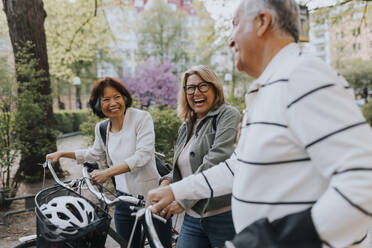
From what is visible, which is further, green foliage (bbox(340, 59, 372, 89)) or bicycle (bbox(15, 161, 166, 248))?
green foliage (bbox(340, 59, 372, 89))

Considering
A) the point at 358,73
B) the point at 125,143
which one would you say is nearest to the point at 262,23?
the point at 125,143

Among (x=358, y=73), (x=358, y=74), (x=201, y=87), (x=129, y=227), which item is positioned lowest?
(x=129, y=227)

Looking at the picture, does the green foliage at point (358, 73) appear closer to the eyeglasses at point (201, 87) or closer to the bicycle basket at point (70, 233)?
the eyeglasses at point (201, 87)

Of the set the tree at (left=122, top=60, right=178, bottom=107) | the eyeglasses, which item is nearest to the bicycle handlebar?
the eyeglasses

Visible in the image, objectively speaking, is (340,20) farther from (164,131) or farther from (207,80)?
(207,80)

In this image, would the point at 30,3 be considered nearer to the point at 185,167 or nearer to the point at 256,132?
the point at 185,167

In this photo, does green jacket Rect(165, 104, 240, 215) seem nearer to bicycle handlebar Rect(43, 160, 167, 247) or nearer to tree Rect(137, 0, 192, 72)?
bicycle handlebar Rect(43, 160, 167, 247)

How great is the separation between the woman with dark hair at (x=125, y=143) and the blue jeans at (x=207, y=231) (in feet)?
1.82

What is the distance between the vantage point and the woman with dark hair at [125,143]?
2865 mm

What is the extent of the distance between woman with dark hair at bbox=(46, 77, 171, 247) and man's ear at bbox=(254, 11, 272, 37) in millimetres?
1733

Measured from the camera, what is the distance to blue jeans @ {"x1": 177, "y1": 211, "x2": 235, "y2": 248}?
2150 mm

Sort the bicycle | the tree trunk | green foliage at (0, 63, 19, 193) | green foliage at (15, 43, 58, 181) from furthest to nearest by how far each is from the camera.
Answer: the tree trunk → green foliage at (15, 43, 58, 181) → green foliage at (0, 63, 19, 193) → the bicycle

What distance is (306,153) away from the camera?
1.04 meters

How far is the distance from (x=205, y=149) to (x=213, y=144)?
8 cm
